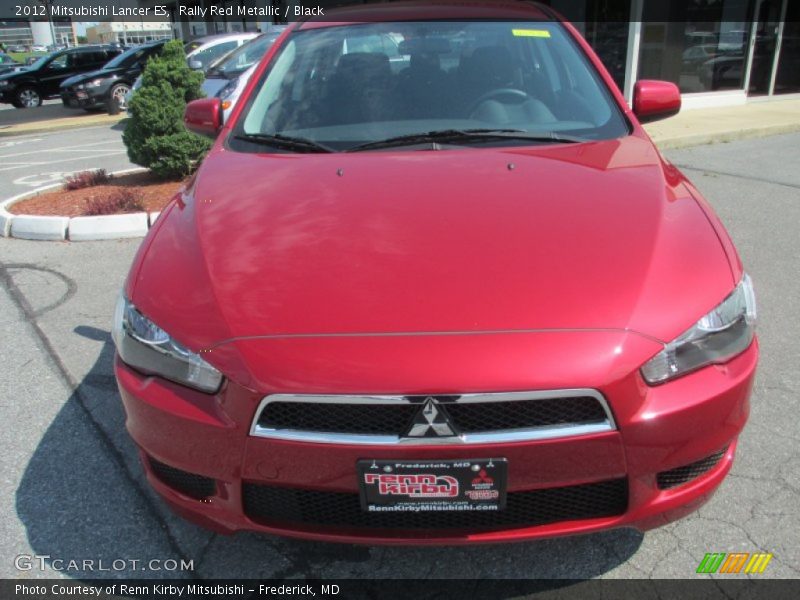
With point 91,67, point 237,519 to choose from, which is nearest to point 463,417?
point 237,519

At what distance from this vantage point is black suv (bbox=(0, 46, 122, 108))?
1931 cm

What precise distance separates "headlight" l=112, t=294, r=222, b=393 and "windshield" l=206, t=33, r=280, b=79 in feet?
28.6

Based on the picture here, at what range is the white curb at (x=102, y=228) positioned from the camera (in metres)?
5.44

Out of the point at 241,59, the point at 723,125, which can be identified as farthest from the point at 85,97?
the point at 723,125

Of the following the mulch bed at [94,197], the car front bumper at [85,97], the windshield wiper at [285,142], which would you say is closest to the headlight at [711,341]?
the windshield wiper at [285,142]

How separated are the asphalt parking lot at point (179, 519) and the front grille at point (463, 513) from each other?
0.43 meters

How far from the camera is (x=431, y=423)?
1585 millimetres

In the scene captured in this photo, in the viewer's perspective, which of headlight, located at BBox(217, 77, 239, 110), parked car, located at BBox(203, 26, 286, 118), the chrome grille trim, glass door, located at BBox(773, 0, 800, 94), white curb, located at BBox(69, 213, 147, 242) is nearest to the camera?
the chrome grille trim

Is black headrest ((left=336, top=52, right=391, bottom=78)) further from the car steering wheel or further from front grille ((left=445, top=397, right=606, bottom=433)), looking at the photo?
front grille ((left=445, top=397, right=606, bottom=433))

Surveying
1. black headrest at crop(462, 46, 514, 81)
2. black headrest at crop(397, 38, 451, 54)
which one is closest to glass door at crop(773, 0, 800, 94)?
black headrest at crop(462, 46, 514, 81)

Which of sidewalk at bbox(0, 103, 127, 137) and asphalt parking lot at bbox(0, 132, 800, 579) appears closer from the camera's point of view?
asphalt parking lot at bbox(0, 132, 800, 579)

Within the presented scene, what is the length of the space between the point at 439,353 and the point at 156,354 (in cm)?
81

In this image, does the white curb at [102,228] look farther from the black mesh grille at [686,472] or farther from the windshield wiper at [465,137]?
the black mesh grille at [686,472]

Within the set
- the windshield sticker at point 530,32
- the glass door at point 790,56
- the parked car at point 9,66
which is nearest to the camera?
the windshield sticker at point 530,32
